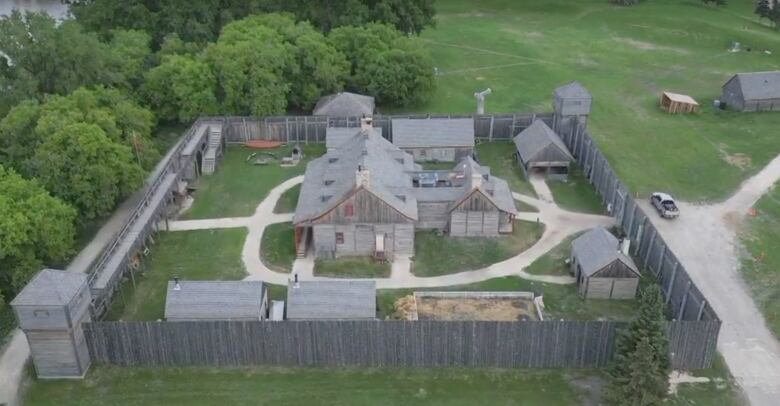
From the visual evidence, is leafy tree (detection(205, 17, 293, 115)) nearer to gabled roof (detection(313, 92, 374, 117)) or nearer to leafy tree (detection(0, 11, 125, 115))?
gabled roof (detection(313, 92, 374, 117))

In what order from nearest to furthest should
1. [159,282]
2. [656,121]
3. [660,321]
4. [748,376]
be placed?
[660,321], [748,376], [159,282], [656,121]

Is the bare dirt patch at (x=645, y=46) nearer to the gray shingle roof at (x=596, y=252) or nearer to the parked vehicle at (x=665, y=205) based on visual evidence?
the parked vehicle at (x=665, y=205)

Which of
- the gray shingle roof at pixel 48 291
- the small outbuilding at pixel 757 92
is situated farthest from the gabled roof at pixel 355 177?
the small outbuilding at pixel 757 92

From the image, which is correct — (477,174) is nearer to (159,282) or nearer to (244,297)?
(244,297)

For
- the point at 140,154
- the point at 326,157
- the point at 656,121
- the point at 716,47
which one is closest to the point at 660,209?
the point at 656,121

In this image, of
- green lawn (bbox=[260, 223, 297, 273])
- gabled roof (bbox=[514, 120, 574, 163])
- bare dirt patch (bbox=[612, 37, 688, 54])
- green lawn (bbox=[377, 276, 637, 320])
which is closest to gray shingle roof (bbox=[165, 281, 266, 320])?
green lawn (bbox=[260, 223, 297, 273])

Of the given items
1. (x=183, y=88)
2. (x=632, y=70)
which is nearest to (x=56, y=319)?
(x=183, y=88)
